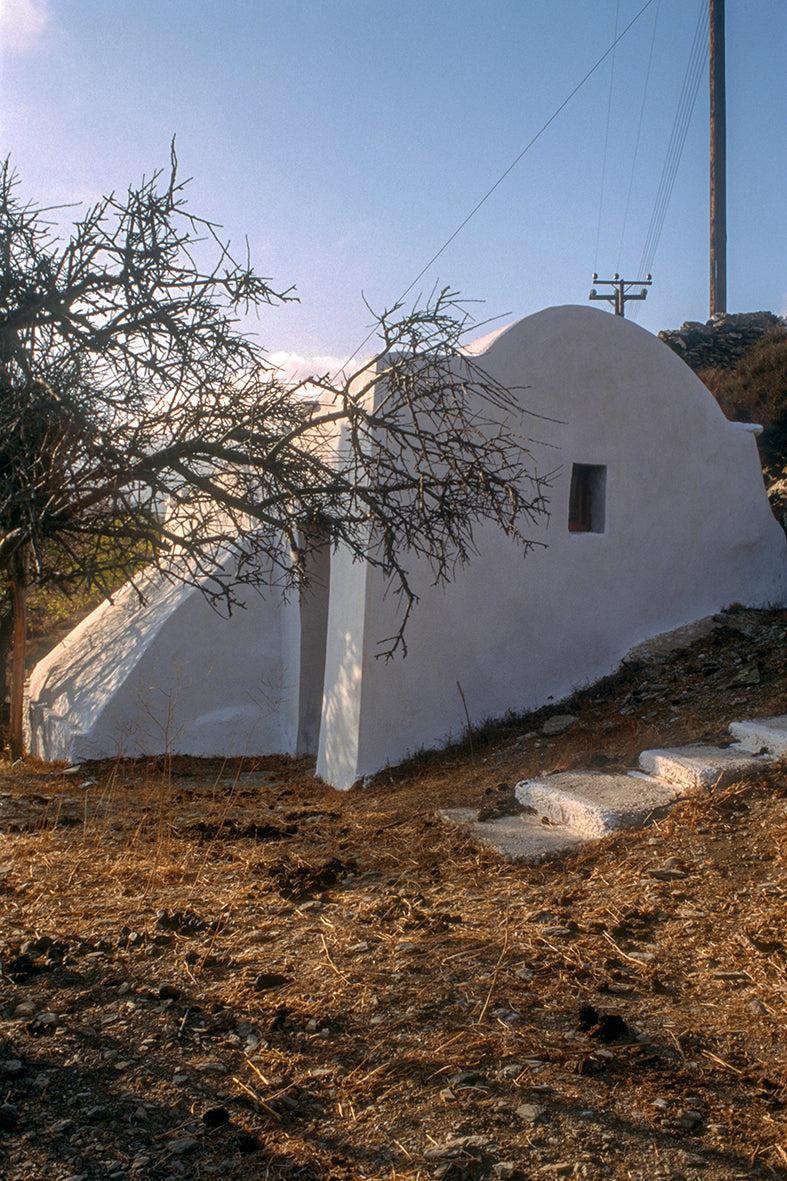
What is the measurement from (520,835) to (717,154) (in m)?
20.3

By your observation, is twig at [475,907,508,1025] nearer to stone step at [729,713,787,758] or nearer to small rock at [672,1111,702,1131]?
small rock at [672,1111,702,1131]

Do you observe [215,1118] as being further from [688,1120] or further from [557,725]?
[557,725]

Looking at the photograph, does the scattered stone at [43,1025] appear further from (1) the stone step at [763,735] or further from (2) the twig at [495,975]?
(1) the stone step at [763,735]

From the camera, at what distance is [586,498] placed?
27.0ft

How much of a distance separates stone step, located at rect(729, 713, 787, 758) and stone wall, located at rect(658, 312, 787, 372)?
14372mm

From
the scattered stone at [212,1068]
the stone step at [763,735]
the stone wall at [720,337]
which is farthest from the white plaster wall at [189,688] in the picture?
the stone wall at [720,337]

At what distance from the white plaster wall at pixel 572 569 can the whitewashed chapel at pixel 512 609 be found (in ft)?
0.05

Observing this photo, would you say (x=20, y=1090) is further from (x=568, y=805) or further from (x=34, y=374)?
(x=568, y=805)

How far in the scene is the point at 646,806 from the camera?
181 inches

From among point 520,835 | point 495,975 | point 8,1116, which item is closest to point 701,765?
point 520,835

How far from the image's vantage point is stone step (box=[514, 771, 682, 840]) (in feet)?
14.9

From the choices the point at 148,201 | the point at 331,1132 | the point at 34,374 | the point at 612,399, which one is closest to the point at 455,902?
the point at 331,1132

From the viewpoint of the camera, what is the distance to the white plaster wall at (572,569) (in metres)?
7.12

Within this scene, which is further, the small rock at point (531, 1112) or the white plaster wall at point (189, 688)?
the white plaster wall at point (189, 688)
